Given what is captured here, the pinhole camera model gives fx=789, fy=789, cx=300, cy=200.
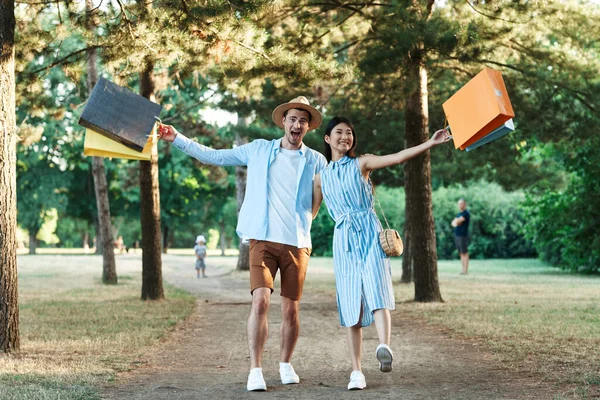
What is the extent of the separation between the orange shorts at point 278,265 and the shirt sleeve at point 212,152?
0.68 m

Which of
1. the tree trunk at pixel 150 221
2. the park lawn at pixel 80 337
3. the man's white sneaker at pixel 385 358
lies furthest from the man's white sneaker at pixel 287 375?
the tree trunk at pixel 150 221

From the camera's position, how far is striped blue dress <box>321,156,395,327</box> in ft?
18.1

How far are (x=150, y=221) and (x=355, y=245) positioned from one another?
8165 millimetres

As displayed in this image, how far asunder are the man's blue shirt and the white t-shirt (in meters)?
0.03

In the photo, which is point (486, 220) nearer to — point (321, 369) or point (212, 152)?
point (321, 369)

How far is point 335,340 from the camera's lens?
8.50 m

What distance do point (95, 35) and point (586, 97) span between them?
299 inches

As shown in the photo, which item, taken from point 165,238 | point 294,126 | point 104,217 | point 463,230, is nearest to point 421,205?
point 294,126

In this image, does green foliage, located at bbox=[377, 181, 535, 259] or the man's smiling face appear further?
green foliage, located at bbox=[377, 181, 535, 259]

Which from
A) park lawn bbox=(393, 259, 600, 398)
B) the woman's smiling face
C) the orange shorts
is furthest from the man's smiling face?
park lawn bbox=(393, 259, 600, 398)

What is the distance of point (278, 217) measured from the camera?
18.6 ft

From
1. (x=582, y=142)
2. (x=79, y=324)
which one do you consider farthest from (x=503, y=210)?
(x=79, y=324)

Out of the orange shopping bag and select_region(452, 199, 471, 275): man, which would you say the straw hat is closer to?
the orange shopping bag

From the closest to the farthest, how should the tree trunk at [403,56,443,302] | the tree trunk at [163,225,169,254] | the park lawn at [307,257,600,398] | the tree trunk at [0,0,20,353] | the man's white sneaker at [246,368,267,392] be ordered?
the man's white sneaker at [246,368,267,392] → the park lawn at [307,257,600,398] → the tree trunk at [0,0,20,353] → the tree trunk at [403,56,443,302] → the tree trunk at [163,225,169,254]
